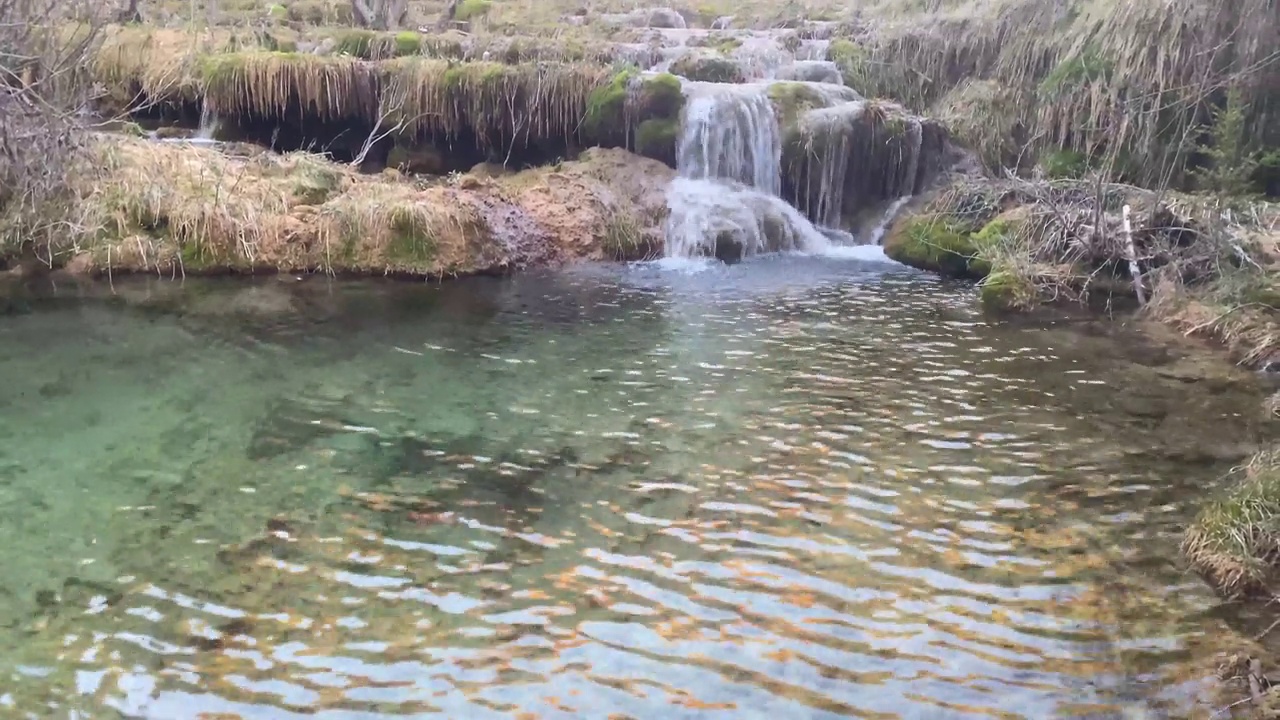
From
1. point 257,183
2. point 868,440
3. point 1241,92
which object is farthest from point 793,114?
point 868,440

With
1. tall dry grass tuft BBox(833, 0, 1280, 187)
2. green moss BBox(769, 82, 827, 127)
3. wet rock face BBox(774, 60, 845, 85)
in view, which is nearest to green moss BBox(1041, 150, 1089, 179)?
tall dry grass tuft BBox(833, 0, 1280, 187)

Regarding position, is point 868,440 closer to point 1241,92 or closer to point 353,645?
point 353,645

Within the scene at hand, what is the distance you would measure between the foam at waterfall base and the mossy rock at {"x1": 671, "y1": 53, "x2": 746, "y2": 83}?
8.85 ft

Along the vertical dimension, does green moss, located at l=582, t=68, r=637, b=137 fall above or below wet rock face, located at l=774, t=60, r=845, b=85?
below

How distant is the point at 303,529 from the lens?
17.7 ft

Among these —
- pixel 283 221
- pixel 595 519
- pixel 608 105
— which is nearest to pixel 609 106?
pixel 608 105

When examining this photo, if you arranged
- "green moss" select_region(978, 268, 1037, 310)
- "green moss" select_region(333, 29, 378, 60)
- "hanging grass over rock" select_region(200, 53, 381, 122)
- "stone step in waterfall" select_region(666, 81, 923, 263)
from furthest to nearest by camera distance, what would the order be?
"green moss" select_region(333, 29, 378, 60) → "stone step in waterfall" select_region(666, 81, 923, 263) → "hanging grass over rock" select_region(200, 53, 381, 122) → "green moss" select_region(978, 268, 1037, 310)

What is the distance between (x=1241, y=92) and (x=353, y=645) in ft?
37.3

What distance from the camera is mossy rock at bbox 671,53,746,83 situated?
16703 mm

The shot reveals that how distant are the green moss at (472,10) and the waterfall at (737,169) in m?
8.23

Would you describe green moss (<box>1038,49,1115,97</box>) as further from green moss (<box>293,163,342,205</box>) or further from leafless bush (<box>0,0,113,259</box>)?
leafless bush (<box>0,0,113,259</box>)

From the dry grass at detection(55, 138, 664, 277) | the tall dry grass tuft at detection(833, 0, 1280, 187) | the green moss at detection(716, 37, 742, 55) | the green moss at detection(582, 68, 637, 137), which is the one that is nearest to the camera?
the tall dry grass tuft at detection(833, 0, 1280, 187)

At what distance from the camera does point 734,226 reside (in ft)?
46.3

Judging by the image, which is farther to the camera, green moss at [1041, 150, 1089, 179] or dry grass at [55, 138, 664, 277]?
green moss at [1041, 150, 1089, 179]
